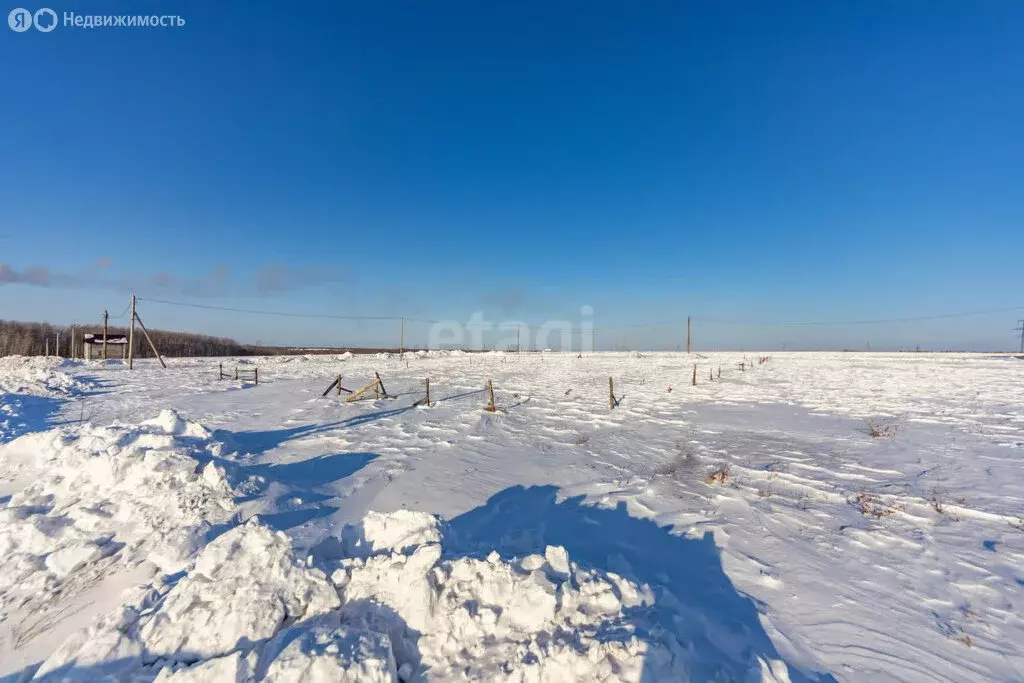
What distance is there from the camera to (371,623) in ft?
12.0

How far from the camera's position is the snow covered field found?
3488 mm

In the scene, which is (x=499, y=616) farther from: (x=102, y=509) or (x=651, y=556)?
(x=102, y=509)

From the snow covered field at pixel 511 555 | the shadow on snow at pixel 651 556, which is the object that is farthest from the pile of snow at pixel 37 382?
the shadow on snow at pixel 651 556

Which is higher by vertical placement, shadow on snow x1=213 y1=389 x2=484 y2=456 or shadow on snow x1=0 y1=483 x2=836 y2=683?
shadow on snow x1=213 y1=389 x2=484 y2=456

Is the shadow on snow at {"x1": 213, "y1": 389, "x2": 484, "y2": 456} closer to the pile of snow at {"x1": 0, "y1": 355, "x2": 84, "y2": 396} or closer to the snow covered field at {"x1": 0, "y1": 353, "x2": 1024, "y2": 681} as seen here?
the snow covered field at {"x1": 0, "y1": 353, "x2": 1024, "y2": 681}

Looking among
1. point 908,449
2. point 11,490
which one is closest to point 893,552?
point 908,449

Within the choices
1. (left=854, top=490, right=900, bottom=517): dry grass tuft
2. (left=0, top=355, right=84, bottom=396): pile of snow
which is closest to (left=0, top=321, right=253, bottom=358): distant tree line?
(left=0, top=355, right=84, bottom=396): pile of snow

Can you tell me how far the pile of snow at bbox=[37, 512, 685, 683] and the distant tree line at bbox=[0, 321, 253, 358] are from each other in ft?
157

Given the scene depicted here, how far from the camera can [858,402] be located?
17312 millimetres

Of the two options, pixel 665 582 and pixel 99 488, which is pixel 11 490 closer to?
pixel 99 488

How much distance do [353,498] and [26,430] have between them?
39.6 ft

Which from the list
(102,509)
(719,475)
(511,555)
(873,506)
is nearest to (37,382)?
(102,509)

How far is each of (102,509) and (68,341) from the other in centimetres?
6147

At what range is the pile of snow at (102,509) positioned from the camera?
199 inches
